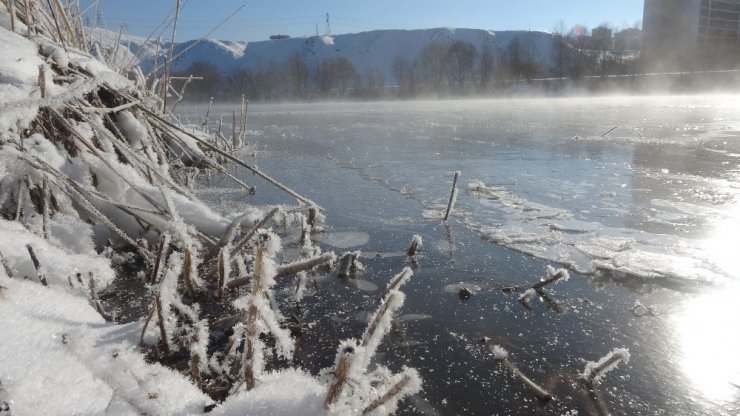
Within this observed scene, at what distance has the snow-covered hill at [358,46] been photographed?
114606 mm

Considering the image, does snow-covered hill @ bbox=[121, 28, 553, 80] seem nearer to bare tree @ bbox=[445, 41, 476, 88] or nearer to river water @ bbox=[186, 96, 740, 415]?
bare tree @ bbox=[445, 41, 476, 88]

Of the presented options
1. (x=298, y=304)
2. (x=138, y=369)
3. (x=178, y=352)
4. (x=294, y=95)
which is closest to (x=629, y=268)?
(x=298, y=304)

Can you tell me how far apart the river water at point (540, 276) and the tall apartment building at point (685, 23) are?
7831 centimetres

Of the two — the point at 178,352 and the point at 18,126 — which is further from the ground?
the point at 18,126

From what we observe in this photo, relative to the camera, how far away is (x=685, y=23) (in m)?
74.6

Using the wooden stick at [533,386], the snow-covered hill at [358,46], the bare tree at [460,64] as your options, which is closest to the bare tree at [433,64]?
the bare tree at [460,64]

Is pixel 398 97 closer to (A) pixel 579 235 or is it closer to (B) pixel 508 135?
(B) pixel 508 135

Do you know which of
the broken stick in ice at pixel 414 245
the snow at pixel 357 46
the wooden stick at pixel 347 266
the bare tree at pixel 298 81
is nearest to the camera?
the wooden stick at pixel 347 266

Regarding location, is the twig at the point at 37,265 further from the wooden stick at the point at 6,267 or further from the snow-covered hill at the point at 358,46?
the snow-covered hill at the point at 358,46

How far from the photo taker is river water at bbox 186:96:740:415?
1752mm

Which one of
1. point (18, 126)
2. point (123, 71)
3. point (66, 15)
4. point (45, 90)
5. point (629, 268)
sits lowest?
point (629, 268)

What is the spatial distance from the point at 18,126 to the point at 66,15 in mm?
1427

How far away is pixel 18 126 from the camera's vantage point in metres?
2.01

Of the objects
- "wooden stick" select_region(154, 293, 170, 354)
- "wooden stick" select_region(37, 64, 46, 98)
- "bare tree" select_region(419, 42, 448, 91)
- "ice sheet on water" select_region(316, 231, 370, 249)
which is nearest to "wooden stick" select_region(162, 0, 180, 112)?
"wooden stick" select_region(37, 64, 46, 98)
